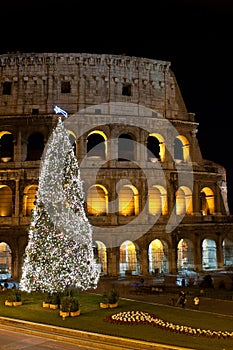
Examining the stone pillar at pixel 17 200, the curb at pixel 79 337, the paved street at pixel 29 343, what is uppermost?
the stone pillar at pixel 17 200

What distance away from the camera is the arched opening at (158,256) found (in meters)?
38.9

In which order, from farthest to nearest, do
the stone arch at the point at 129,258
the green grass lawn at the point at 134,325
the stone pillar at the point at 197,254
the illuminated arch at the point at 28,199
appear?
the stone pillar at the point at 197,254 → the stone arch at the point at 129,258 → the illuminated arch at the point at 28,199 → the green grass lawn at the point at 134,325

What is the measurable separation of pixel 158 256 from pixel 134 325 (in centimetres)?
2269

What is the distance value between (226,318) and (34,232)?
1119cm

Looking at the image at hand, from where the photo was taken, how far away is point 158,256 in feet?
131

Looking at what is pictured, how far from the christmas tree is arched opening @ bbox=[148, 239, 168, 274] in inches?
650

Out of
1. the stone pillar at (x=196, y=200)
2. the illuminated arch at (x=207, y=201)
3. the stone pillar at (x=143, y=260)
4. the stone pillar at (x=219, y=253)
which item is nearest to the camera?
the stone pillar at (x=143, y=260)

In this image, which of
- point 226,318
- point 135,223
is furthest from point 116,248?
point 226,318

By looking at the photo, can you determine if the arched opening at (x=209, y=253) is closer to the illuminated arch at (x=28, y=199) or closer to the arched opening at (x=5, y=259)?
the illuminated arch at (x=28, y=199)

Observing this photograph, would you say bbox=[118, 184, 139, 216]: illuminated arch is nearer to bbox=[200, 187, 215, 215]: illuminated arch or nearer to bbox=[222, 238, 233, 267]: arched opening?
bbox=[200, 187, 215, 215]: illuminated arch

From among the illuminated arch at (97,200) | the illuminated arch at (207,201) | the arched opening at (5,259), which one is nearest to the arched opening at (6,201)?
the arched opening at (5,259)

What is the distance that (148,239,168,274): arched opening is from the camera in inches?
1533

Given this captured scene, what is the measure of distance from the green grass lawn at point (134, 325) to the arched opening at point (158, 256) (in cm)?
1486

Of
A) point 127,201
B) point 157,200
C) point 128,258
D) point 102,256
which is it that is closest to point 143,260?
point 128,258
